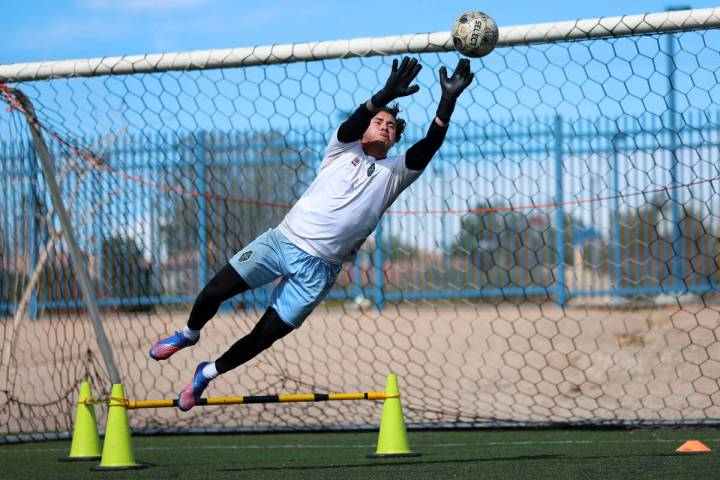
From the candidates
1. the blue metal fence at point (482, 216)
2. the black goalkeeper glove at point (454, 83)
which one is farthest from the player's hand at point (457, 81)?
the blue metal fence at point (482, 216)

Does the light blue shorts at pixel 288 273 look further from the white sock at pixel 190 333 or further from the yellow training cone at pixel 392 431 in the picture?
the yellow training cone at pixel 392 431

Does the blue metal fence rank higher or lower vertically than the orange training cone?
higher

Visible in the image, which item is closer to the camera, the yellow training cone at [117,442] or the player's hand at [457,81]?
the player's hand at [457,81]

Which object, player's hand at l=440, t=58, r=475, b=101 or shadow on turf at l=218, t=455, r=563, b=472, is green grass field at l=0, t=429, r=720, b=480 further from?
player's hand at l=440, t=58, r=475, b=101

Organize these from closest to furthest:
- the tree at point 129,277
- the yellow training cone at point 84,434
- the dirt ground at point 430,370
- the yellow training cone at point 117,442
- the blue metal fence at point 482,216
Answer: the yellow training cone at point 117,442, the yellow training cone at point 84,434, the dirt ground at point 430,370, the tree at point 129,277, the blue metal fence at point 482,216

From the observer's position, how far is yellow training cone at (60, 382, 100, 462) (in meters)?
6.78

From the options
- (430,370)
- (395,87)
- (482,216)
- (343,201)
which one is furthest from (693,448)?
(482,216)

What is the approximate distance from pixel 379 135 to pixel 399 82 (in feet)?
1.92

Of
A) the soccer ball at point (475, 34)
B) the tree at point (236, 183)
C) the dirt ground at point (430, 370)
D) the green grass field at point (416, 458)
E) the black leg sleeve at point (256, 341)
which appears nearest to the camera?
the green grass field at point (416, 458)

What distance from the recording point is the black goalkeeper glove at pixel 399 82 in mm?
5633

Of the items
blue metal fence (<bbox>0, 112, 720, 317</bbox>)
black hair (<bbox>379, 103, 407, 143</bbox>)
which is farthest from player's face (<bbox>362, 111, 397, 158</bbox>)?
blue metal fence (<bbox>0, 112, 720, 317</bbox>)

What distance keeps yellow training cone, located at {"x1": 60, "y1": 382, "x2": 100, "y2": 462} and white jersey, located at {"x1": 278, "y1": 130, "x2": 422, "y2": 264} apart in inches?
73.7

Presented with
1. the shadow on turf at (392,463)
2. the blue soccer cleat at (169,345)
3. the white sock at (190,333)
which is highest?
the white sock at (190,333)

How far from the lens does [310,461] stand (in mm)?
6559
